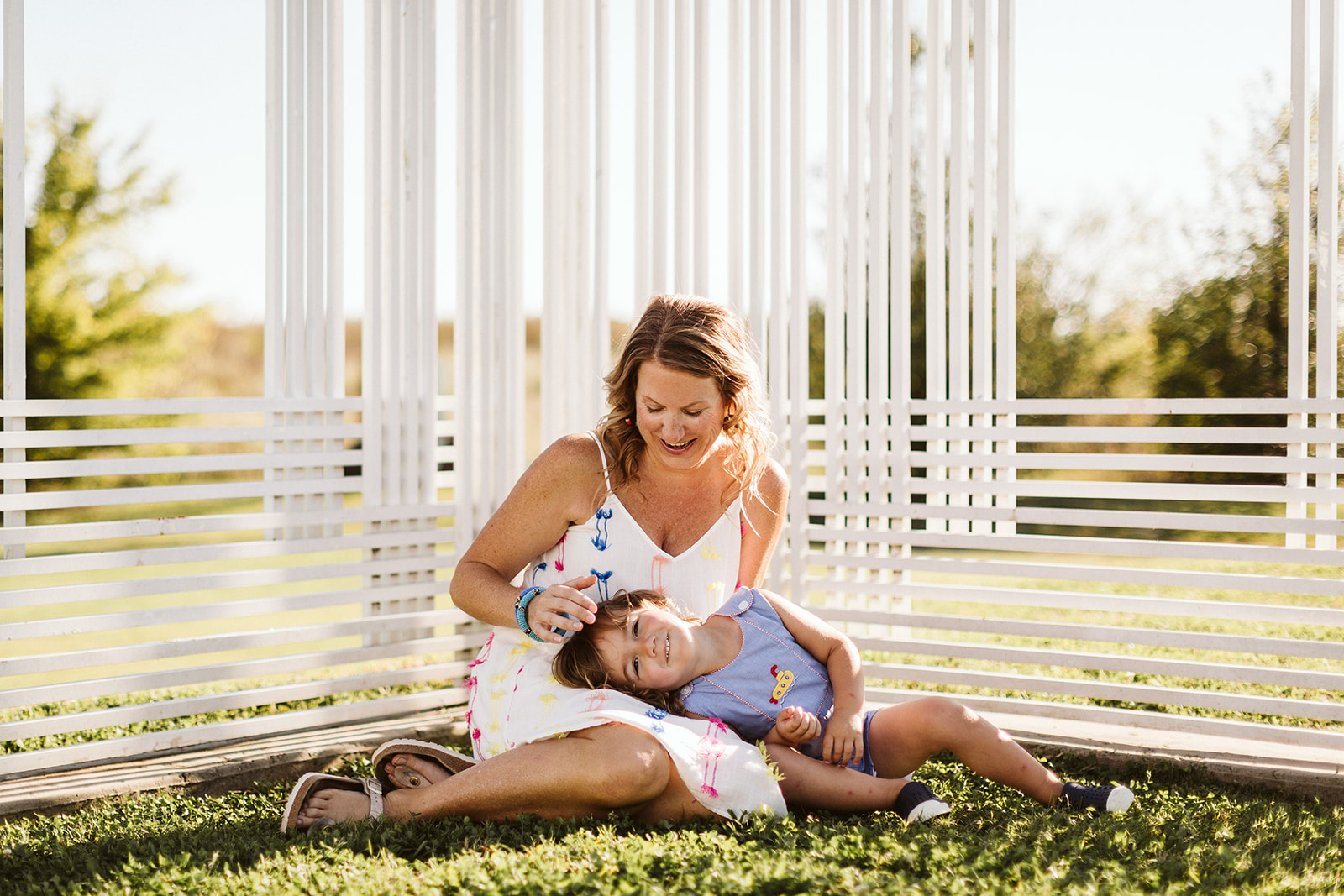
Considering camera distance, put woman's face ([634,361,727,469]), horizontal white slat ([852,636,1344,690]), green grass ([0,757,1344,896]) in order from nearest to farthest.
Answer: green grass ([0,757,1344,896]) → woman's face ([634,361,727,469]) → horizontal white slat ([852,636,1344,690])

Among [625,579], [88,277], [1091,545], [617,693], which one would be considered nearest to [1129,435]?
[1091,545]

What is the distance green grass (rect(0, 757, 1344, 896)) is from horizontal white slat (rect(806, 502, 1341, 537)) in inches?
35.4

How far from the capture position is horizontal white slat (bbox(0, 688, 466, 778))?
3.14 metres

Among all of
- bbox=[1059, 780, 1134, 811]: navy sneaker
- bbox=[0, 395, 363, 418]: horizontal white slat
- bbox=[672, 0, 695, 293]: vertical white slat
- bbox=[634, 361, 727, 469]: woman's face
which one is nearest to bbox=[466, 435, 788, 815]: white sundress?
bbox=[634, 361, 727, 469]: woman's face

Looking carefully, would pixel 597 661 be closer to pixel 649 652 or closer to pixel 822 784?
pixel 649 652

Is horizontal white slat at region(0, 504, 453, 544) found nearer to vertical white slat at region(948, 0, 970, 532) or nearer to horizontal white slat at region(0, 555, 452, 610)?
horizontal white slat at region(0, 555, 452, 610)

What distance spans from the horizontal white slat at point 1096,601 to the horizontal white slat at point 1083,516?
0.61 ft

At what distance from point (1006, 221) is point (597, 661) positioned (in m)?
A: 2.14

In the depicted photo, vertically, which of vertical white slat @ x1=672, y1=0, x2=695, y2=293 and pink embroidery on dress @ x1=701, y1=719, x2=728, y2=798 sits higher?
vertical white slat @ x1=672, y1=0, x2=695, y2=293

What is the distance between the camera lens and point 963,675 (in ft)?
12.3

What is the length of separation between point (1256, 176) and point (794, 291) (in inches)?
506

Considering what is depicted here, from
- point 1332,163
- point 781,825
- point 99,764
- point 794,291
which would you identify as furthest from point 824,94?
point 99,764

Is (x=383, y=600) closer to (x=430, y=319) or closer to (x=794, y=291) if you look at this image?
(x=430, y=319)

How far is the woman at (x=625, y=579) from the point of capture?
2568mm
